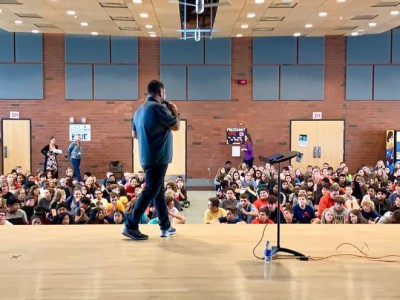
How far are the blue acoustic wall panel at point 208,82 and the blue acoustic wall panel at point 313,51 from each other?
2.51 meters

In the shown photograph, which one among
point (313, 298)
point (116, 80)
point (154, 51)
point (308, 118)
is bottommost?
point (313, 298)

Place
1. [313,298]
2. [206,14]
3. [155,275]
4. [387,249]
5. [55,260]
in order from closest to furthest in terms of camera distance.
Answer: [313,298]
[155,275]
[55,260]
[387,249]
[206,14]

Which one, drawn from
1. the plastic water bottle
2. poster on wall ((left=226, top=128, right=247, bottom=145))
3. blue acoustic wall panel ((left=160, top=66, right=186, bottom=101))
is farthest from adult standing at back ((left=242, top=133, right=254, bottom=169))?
the plastic water bottle

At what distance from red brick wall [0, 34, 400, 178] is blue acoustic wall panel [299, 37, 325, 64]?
0.20 meters

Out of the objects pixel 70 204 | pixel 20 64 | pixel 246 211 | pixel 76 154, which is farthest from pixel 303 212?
pixel 20 64

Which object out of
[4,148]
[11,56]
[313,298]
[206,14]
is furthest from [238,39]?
[313,298]

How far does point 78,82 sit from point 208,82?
4172 mm

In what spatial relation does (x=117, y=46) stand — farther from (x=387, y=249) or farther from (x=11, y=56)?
(x=387, y=249)

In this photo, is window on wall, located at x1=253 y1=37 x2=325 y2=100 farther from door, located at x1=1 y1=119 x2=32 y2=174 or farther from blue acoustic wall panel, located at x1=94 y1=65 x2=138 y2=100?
door, located at x1=1 y1=119 x2=32 y2=174

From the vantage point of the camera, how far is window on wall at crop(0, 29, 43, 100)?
45.6 feet

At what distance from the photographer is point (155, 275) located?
3059mm

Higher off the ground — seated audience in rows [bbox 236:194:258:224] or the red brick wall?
the red brick wall

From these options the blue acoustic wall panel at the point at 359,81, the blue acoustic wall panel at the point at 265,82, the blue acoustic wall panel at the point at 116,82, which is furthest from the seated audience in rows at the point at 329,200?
the blue acoustic wall panel at the point at 116,82

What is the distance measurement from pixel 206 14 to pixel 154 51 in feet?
9.71
